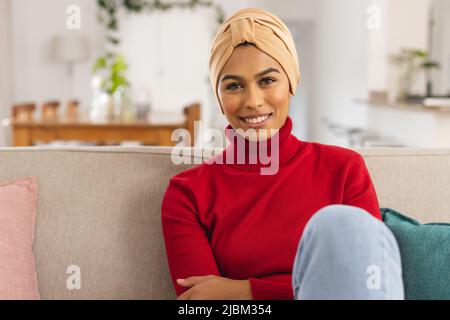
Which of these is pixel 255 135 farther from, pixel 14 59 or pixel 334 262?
pixel 14 59

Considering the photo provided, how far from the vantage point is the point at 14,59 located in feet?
24.5

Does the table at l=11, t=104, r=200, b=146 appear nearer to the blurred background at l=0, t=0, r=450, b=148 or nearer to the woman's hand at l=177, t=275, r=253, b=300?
the blurred background at l=0, t=0, r=450, b=148

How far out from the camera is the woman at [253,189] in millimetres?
1244

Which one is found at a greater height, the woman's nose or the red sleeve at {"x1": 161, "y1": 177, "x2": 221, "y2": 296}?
the woman's nose

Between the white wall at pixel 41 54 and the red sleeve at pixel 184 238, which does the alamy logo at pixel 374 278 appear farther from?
the white wall at pixel 41 54

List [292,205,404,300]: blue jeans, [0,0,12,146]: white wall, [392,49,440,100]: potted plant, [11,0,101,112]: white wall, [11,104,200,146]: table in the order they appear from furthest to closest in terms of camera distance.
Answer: [11,0,101,112]: white wall < [0,0,12,146]: white wall < [392,49,440,100]: potted plant < [11,104,200,146]: table < [292,205,404,300]: blue jeans

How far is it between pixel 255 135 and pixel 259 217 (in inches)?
6.6

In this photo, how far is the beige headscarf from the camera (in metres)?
1.25

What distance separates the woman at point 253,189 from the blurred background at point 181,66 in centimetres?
299

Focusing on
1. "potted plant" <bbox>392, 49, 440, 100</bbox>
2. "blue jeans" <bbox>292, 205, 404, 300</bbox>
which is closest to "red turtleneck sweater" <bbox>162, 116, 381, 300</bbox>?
"blue jeans" <bbox>292, 205, 404, 300</bbox>

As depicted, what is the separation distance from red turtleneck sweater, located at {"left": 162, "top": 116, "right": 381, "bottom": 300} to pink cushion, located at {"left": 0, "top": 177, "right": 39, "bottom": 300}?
338mm

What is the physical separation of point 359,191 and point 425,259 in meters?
0.19
